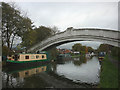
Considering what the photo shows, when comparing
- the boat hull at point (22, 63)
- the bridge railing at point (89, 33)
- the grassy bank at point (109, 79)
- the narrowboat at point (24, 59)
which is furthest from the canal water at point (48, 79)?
the bridge railing at point (89, 33)

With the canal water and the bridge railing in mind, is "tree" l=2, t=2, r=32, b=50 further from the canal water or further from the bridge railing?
the canal water

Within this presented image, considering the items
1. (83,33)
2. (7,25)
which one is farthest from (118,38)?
(7,25)

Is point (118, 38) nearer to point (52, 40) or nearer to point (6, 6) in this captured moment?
point (52, 40)

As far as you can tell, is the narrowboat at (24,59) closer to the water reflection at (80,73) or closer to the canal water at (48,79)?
the canal water at (48,79)

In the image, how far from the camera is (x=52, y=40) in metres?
21.8

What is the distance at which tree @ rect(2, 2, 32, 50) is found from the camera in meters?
18.3

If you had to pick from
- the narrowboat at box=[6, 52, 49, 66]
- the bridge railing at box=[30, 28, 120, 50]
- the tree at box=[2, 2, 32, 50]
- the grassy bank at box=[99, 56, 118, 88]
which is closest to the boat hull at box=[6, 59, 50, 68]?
the narrowboat at box=[6, 52, 49, 66]

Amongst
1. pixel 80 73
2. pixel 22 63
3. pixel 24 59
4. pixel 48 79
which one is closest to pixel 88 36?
pixel 80 73

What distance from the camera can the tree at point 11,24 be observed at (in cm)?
1834

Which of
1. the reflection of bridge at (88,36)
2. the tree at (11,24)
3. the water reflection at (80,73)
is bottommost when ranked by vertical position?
the water reflection at (80,73)

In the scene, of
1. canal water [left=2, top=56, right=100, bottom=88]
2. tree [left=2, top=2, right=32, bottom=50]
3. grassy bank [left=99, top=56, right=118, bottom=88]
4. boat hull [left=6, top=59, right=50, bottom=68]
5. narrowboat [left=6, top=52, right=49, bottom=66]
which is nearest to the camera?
grassy bank [left=99, top=56, right=118, bottom=88]

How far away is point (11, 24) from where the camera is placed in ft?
61.8

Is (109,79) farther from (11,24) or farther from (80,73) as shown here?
(11,24)

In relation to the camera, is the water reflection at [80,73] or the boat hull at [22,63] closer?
the water reflection at [80,73]
